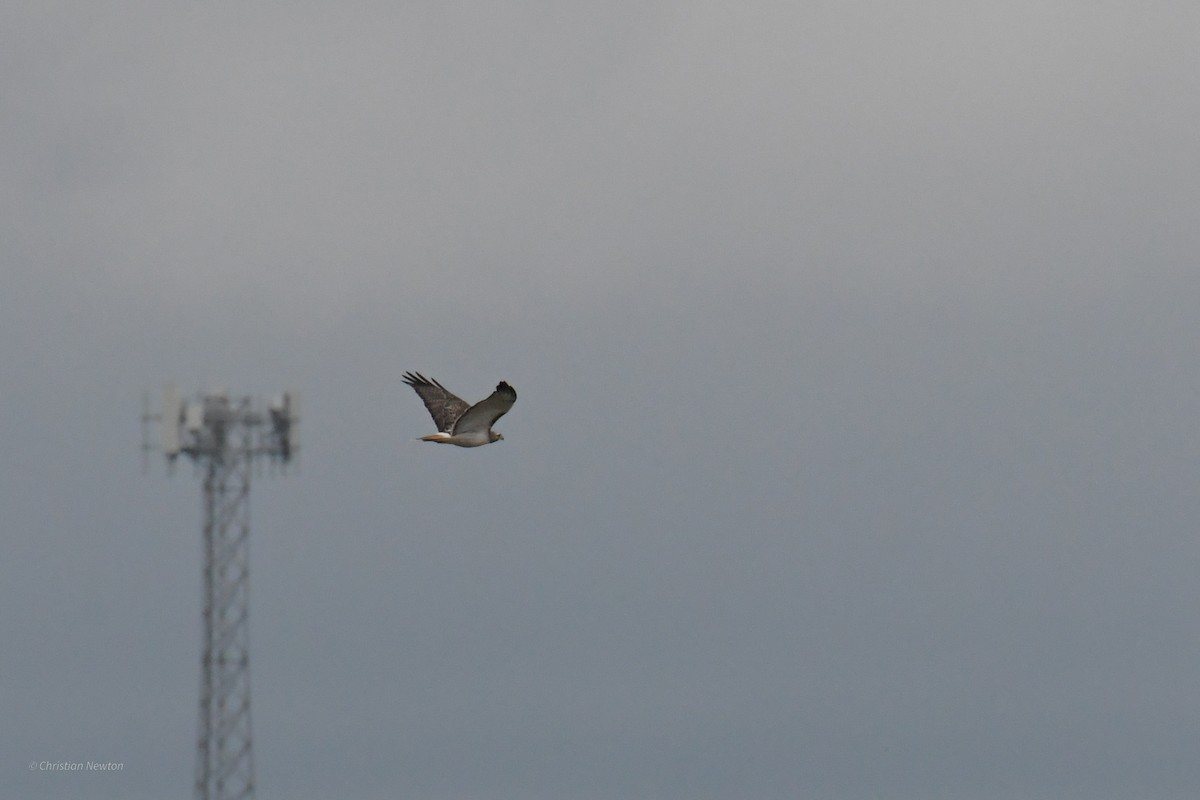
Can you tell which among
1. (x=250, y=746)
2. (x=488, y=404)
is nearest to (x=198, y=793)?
(x=250, y=746)

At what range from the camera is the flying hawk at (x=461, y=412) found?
14825 cm

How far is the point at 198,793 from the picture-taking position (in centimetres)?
15200

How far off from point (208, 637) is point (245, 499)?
3419 millimetres

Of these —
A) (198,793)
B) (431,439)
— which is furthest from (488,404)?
(198,793)

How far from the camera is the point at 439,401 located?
15175 cm

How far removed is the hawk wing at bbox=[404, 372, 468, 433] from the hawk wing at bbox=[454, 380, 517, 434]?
90 cm

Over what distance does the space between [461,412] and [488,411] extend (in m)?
2.46

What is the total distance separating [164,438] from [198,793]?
28.0 ft

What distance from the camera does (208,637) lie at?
15300 centimetres

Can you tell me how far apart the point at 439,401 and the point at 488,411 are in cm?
299

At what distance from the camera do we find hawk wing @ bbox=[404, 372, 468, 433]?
151625mm

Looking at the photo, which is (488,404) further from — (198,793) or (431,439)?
(198,793)

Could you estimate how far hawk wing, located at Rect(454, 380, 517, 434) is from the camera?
14750cm

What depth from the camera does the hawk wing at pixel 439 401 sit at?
497 feet
